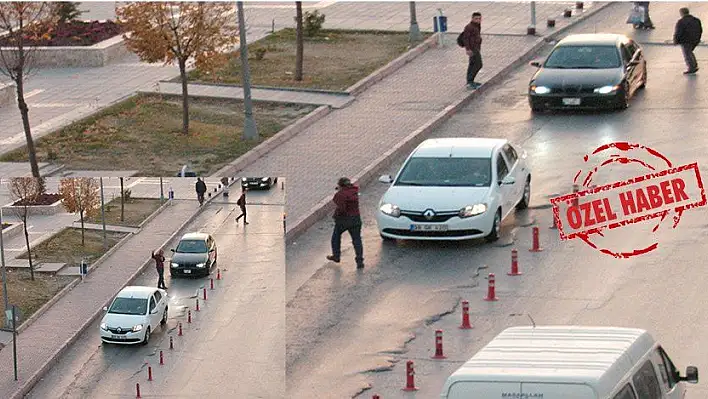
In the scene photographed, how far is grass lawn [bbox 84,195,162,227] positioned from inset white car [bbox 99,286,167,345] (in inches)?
25.5

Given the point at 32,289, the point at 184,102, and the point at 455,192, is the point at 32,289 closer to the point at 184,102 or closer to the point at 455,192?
the point at 455,192

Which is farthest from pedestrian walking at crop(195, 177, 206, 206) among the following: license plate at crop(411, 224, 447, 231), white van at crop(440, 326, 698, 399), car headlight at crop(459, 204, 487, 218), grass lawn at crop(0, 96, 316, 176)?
car headlight at crop(459, 204, 487, 218)

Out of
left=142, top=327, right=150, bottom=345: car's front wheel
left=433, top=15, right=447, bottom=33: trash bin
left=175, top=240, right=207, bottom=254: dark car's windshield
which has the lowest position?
left=433, top=15, right=447, bottom=33: trash bin

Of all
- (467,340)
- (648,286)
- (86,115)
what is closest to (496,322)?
(467,340)

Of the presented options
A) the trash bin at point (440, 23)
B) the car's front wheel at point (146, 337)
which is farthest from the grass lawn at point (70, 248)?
the trash bin at point (440, 23)

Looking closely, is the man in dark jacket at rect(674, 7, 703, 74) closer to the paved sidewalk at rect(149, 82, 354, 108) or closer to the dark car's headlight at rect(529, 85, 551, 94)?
the dark car's headlight at rect(529, 85, 551, 94)

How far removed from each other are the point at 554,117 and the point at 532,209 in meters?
6.34

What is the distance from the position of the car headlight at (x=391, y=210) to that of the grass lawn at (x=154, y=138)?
2751 millimetres

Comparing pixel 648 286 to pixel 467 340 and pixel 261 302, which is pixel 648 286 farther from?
pixel 261 302

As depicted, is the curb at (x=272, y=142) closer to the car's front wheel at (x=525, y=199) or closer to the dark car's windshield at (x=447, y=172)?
the dark car's windshield at (x=447, y=172)

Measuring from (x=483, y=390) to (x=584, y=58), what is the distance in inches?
769

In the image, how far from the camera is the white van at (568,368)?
12.2 m

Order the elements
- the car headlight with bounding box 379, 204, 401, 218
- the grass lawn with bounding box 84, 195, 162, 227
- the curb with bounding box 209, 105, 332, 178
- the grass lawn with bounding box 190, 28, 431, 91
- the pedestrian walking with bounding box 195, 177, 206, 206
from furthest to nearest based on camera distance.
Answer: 1. the grass lawn with bounding box 190, 28, 431, 91
2. the curb with bounding box 209, 105, 332, 178
3. the car headlight with bounding box 379, 204, 401, 218
4. the pedestrian walking with bounding box 195, 177, 206, 206
5. the grass lawn with bounding box 84, 195, 162, 227

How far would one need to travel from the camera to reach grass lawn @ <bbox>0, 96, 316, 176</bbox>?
2328 centimetres
